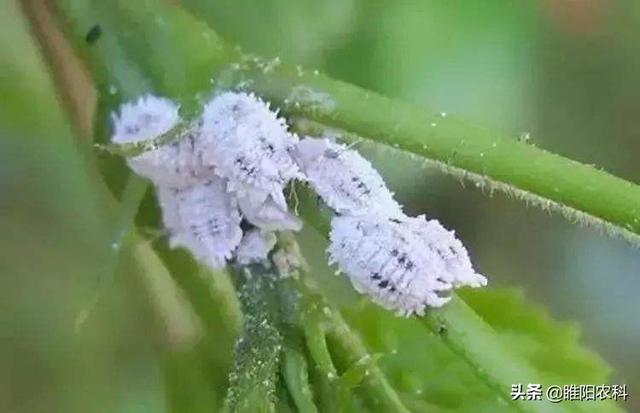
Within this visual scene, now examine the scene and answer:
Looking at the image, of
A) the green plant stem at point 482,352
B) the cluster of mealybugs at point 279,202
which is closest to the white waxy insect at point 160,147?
the cluster of mealybugs at point 279,202

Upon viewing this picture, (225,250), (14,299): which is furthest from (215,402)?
(14,299)

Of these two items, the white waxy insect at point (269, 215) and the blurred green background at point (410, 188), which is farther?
the blurred green background at point (410, 188)

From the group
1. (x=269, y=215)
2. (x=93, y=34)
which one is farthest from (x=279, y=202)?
(x=93, y=34)

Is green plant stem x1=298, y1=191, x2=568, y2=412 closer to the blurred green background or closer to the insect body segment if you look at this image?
the insect body segment

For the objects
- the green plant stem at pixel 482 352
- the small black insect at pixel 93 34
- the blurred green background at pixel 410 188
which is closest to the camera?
the green plant stem at pixel 482 352

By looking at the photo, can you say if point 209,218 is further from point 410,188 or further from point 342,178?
point 410,188

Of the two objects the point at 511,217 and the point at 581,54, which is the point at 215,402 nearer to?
the point at 511,217

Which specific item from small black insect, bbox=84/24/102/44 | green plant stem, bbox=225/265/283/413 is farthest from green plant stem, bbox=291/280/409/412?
small black insect, bbox=84/24/102/44

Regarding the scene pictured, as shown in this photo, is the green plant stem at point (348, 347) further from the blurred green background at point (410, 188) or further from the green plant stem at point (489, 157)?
the blurred green background at point (410, 188)

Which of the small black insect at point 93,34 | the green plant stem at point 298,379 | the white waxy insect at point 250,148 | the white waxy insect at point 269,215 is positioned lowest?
the green plant stem at point 298,379
